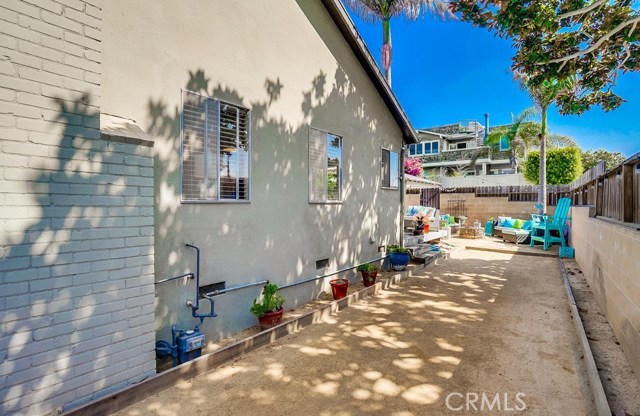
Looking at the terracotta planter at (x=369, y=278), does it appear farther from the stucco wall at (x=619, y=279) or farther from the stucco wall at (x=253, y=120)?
the stucco wall at (x=619, y=279)

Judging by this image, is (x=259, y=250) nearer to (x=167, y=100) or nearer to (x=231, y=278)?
(x=231, y=278)

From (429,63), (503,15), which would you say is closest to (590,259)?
(503,15)

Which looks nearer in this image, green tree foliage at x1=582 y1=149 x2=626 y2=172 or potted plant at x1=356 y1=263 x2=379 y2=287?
potted plant at x1=356 y1=263 x2=379 y2=287

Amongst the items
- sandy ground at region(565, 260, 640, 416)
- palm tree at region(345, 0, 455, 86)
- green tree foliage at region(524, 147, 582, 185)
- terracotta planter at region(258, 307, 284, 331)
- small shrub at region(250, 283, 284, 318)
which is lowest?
sandy ground at region(565, 260, 640, 416)

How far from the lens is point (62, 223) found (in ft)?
9.45

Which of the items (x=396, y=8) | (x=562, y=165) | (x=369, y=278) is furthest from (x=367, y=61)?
(x=562, y=165)

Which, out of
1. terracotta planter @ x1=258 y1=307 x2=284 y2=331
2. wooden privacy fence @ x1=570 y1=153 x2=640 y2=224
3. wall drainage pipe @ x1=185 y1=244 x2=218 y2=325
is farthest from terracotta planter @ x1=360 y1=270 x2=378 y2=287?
wooden privacy fence @ x1=570 y1=153 x2=640 y2=224

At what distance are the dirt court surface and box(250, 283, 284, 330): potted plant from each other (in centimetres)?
42

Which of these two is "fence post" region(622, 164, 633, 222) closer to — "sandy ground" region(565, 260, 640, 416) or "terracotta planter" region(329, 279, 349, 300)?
"sandy ground" region(565, 260, 640, 416)

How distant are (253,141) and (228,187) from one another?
0.91 m

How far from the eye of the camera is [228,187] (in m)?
4.91

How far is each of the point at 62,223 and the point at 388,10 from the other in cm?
1606

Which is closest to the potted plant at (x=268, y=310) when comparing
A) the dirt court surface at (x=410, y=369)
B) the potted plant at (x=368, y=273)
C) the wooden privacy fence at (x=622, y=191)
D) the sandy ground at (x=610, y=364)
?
the dirt court surface at (x=410, y=369)

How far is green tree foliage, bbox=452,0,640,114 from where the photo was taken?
6.25 meters
